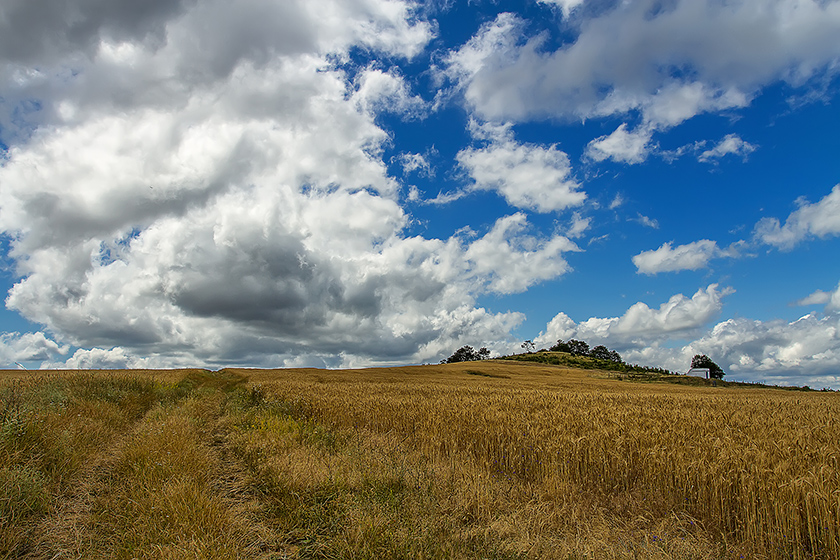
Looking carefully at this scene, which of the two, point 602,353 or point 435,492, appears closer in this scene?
point 435,492

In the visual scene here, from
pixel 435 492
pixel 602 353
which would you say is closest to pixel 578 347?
pixel 602 353

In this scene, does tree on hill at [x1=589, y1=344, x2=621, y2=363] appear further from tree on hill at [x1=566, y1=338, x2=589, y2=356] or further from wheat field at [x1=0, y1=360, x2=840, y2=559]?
wheat field at [x1=0, y1=360, x2=840, y2=559]

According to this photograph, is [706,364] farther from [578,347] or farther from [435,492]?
[435,492]

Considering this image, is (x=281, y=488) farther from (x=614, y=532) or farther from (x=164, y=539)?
(x=614, y=532)

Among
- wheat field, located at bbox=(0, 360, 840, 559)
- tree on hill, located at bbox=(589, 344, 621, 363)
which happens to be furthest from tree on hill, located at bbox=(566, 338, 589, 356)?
wheat field, located at bbox=(0, 360, 840, 559)

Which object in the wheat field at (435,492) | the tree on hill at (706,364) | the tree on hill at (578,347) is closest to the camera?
the wheat field at (435,492)

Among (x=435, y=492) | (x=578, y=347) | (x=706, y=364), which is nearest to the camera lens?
(x=435, y=492)

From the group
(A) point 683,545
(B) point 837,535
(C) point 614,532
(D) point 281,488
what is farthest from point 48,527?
(B) point 837,535

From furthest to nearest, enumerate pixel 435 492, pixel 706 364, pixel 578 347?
1. pixel 578 347
2. pixel 706 364
3. pixel 435 492

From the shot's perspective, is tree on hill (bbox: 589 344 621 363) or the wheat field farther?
tree on hill (bbox: 589 344 621 363)

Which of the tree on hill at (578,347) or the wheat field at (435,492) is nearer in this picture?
the wheat field at (435,492)

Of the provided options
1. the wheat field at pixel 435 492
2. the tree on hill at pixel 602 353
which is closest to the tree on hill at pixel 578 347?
the tree on hill at pixel 602 353

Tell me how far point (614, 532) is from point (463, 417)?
5014 mm

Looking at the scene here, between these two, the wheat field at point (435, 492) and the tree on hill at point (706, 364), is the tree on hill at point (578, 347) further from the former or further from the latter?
the wheat field at point (435, 492)
